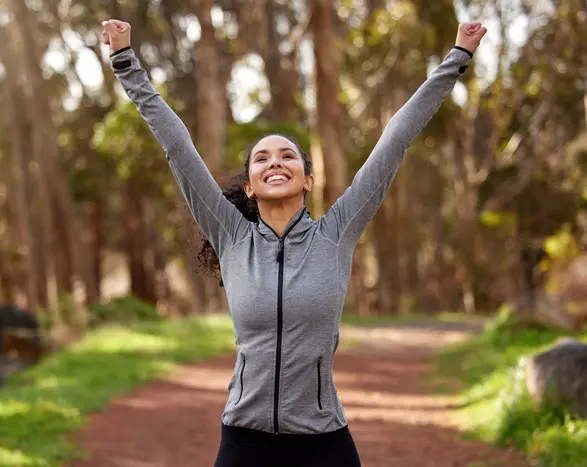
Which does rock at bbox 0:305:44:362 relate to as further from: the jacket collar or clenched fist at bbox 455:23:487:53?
clenched fist at bbox 455:23:487:53

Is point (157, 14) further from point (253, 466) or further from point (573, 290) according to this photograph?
point (253, 466)

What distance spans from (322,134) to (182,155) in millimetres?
17475

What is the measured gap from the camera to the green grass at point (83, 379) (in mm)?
7301

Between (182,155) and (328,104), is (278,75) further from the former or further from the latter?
(182,155)

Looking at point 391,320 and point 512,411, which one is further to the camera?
point 391,320

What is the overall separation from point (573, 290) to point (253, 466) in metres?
12.0

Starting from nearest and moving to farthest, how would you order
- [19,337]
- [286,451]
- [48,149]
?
[286,451] → [19,337] → [48,149]

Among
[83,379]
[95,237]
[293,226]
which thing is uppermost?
[293,226]

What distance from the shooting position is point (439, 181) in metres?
35.1

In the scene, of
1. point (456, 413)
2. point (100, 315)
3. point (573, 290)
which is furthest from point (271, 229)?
point (100, 315)

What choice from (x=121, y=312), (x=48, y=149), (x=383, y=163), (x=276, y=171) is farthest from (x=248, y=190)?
(x=48, y=149)

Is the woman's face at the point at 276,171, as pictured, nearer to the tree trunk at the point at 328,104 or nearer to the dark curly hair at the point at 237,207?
the dark curly hair at the point at 237,207

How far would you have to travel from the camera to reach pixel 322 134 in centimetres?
2033

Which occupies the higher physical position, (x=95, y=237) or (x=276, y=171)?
(x=276, y=171)
